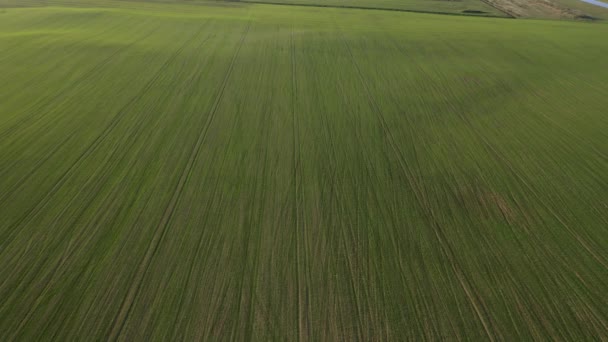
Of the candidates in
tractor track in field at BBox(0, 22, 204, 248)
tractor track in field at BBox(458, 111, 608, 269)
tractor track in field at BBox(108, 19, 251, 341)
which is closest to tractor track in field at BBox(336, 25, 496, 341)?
tractor track in field at BBox(458, 111, 608, 269)

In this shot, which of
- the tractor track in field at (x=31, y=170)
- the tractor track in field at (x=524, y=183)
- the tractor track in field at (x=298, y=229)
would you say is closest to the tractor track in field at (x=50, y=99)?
the tractor track in field at (x=31, y=170)

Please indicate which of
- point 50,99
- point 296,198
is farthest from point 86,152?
point 296,198

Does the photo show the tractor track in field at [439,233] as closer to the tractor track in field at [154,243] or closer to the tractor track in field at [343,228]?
the tractor track in field at [343,228]

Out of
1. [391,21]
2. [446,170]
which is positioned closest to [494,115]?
[446,170]

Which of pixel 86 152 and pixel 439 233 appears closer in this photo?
pixel 439 233

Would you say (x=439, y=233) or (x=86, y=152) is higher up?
(x=86, y=152)

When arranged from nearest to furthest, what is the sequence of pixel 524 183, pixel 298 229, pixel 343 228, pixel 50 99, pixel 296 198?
pixel 298 229, pixel 343 228, pixel 296 198, pixel 524 183, pixel 50 99

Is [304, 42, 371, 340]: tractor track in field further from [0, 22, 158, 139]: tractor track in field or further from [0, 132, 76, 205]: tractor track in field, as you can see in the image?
[0, 22, 158, 139]: tractor track in field

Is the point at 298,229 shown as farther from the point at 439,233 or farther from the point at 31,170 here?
the point at 31,170
